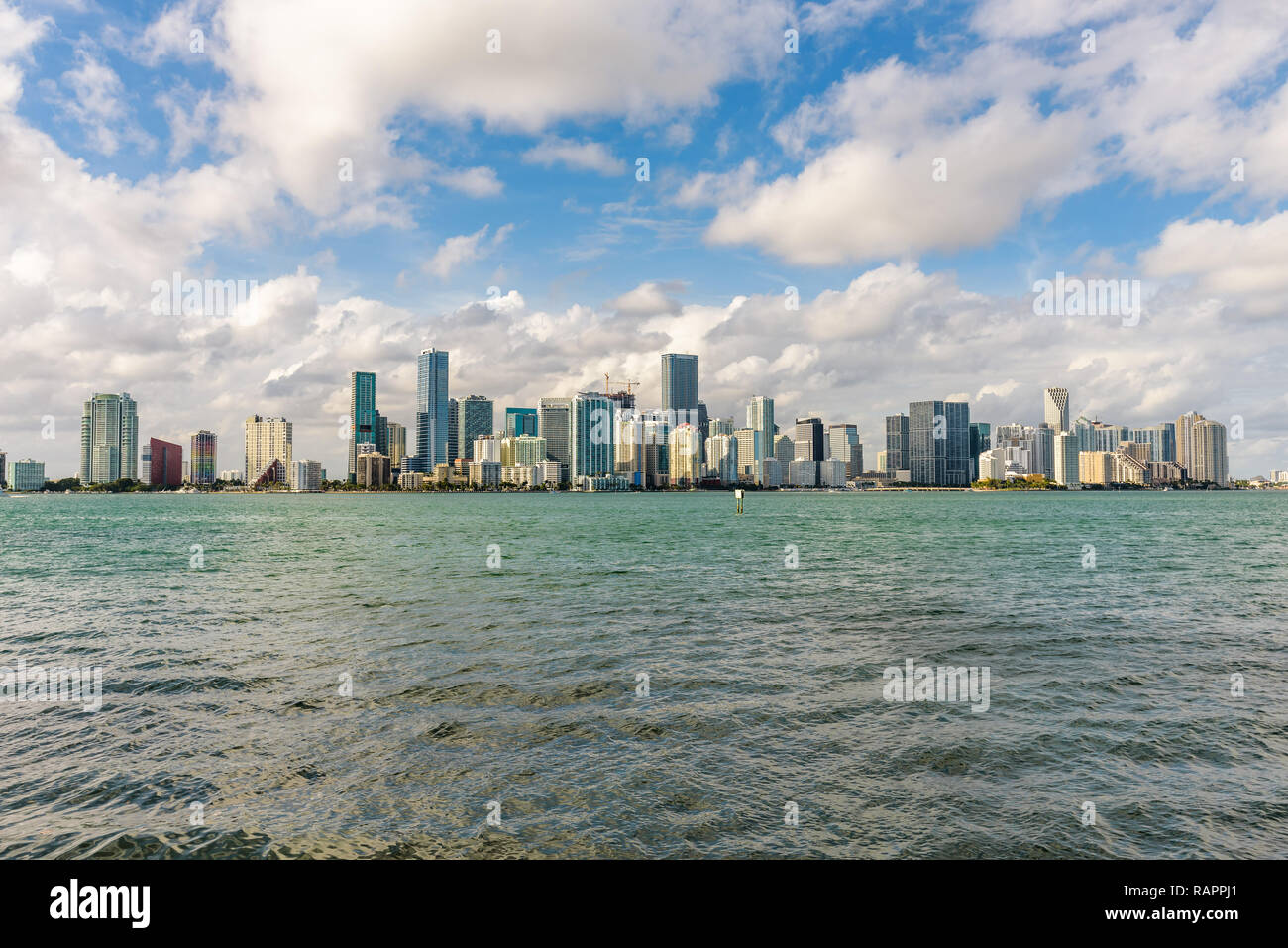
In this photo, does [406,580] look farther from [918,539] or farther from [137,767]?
[918,539]

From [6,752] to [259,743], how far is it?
4998 millimetres

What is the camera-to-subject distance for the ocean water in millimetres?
11492

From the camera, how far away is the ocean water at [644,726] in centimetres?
1149

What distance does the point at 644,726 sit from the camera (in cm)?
1636

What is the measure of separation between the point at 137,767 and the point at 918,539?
7427 cm

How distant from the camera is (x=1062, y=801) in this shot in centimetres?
1259
